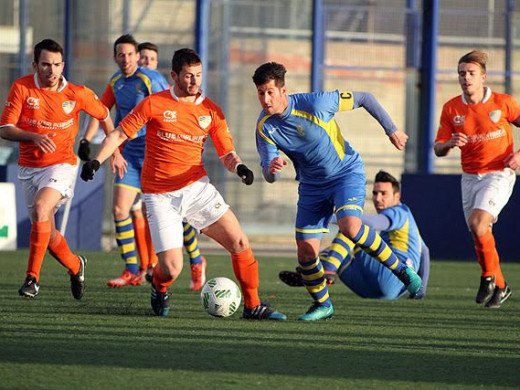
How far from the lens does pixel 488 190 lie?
892cm

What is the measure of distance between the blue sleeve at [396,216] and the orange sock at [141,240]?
2.43 m

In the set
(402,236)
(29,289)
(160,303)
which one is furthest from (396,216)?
(29,289)

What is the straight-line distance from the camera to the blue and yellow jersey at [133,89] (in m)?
9.88

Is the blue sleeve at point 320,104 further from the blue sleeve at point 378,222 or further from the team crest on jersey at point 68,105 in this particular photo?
the team crest on jersey at point 68,105

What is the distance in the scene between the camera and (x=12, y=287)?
9305 millimetres

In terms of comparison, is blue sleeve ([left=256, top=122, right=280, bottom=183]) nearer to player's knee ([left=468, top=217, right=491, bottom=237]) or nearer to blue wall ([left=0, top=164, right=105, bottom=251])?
player's knee ([left=468, top=217, right=491, bottom=237])

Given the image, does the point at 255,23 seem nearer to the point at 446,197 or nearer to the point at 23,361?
the point at 446,197

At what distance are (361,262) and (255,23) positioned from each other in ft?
34.1

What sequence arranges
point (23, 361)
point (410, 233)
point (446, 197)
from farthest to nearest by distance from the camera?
point (446, 197) < point (410, 233) < point (23, 361)

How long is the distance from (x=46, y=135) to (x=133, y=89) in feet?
6.67

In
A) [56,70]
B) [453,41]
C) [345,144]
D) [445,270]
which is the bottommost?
[445,270]

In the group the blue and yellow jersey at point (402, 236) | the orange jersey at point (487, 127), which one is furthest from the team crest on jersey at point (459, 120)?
the blue and yellow jersey at point (402, 236)

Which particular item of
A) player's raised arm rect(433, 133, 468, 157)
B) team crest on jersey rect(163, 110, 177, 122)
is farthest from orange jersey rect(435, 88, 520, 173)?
team crest on jersey rect(163, 110, 177, 122)

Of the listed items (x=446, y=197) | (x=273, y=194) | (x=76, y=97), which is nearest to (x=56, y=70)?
(x=76, y=97)
